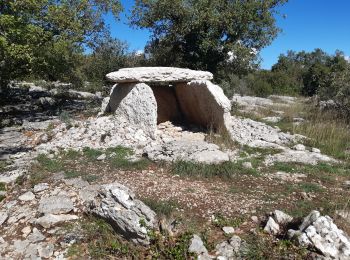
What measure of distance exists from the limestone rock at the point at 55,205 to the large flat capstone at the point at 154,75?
15.9ft

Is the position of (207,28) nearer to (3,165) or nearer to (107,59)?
(107,59)

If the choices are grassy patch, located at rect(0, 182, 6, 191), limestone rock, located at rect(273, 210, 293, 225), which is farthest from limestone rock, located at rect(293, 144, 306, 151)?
grassy patch, located at rect(0, 182, 6, 191)

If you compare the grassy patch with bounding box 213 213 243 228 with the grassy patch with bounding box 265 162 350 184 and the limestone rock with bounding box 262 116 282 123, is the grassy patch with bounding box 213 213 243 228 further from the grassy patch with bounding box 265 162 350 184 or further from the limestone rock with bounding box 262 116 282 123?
the limestone rock with bounding box 262 116 282 123

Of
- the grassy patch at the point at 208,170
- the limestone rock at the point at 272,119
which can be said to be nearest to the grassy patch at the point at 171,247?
the grassy patch at the point at 208,170

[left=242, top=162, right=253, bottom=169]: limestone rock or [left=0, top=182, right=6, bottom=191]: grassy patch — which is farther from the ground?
[left=242, top=162, right=253, bottom=169]: limestone rock

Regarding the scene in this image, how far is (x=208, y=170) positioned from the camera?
8039mm

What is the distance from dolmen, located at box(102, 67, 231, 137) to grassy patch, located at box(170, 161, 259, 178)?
8.58 ft

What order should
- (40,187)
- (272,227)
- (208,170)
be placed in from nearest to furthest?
(272,227) < (40,187) < (208,170)

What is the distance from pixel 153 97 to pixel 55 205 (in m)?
5.03

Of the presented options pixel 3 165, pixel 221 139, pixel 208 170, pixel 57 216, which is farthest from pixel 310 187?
pixel 3 165

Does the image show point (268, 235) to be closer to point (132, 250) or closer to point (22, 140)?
point (132, 250)

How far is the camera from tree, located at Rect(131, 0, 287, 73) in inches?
591

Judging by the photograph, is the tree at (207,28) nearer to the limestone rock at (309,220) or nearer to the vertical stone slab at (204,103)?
the vertical stone slab at (204,103)

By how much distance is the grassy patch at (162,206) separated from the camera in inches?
246
